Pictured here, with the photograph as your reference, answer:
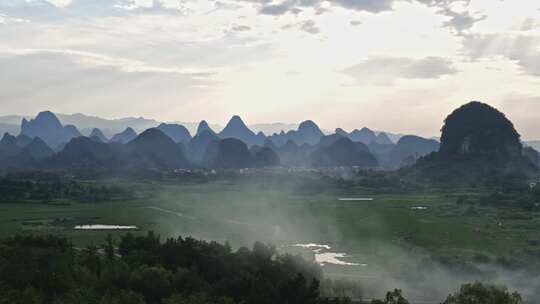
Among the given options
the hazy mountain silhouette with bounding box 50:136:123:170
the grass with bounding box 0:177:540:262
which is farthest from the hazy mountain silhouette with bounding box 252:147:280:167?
the grass with bounding box 0:177:540:262

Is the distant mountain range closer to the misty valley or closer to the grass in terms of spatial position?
the misty valley

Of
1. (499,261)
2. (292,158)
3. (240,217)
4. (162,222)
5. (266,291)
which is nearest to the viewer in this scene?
(266,291)

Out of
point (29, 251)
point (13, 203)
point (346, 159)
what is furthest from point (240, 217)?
point (346, 159)

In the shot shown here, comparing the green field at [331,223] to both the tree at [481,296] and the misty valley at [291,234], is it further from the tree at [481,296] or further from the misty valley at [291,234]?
the tree at [481,296]

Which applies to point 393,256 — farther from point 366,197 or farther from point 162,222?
point 366,197

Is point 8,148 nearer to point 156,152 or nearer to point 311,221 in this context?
point 156,152

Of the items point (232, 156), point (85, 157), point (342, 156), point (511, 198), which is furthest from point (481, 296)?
point (342, 156)
